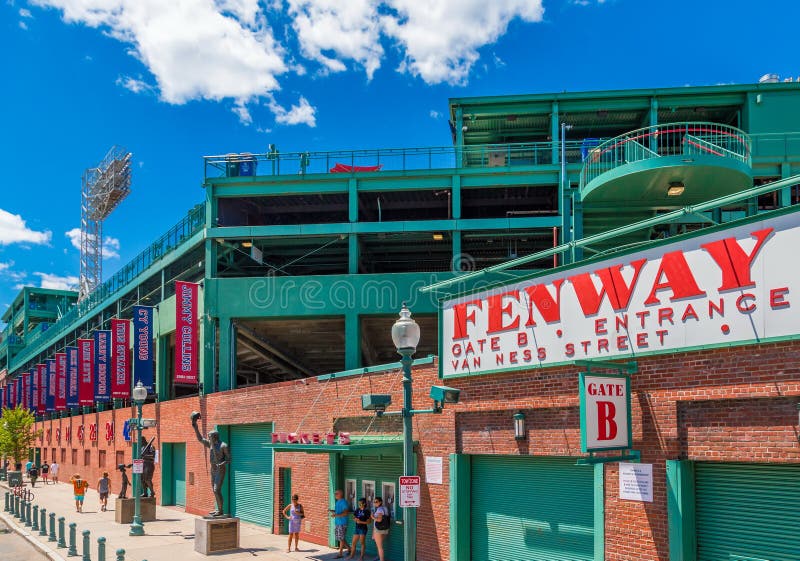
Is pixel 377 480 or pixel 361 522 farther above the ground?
pixel 377 480

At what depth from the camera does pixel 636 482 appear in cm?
1135

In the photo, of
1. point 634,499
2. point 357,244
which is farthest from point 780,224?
point 357,244

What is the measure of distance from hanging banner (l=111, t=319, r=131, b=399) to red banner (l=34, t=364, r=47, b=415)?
22.1m

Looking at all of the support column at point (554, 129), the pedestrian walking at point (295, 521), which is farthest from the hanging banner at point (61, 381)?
the support column at point (554, 129)

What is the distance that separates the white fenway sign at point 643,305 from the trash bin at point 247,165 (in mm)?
18241

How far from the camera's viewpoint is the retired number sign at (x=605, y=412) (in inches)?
424

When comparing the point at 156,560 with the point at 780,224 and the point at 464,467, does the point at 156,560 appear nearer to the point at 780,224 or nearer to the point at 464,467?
the point at 464,467

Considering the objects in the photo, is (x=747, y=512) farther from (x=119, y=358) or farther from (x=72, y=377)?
(x=72, y=377)

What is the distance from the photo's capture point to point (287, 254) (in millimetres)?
35594

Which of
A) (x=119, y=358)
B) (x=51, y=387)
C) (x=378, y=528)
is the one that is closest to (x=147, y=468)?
(x=119, y=358)

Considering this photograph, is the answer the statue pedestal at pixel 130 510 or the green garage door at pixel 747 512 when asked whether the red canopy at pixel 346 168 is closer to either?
the statue pedestal at pixel 130 510

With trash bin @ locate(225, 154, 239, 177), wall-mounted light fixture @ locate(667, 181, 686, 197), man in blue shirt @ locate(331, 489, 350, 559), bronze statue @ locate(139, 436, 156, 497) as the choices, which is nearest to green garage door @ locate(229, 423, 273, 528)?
bronze statue @ locate(139, 436, 156, 497)

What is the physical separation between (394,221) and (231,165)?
745cm

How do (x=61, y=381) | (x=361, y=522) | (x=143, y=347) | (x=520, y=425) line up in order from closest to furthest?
(x=520, y=425) < (x=361, y=522) < (x=143, y=347) < (x=61, y=381)
